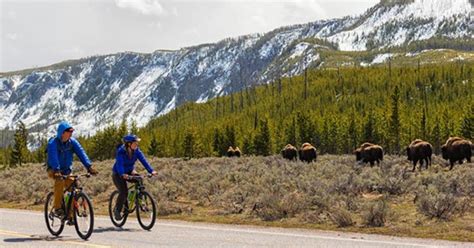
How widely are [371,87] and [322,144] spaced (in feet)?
208

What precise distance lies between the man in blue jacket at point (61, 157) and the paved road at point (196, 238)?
3.23ft

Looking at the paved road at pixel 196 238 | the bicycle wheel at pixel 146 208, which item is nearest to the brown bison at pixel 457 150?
the paved road at pixel 196 238

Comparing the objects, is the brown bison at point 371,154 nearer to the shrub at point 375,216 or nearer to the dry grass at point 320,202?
the dry grass at point 320,202

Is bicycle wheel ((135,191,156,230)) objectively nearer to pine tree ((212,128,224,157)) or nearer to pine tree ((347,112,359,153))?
pine tree ((347,112,359,153))

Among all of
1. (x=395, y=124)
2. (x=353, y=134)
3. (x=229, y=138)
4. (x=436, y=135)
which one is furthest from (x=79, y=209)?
(x=229, y=138)

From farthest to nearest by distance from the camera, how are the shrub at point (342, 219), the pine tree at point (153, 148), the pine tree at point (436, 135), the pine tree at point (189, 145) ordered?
the pine tree at point (153, 148), the pine tree at point (189, 145), the pine tree at point (436, 135), the shrub at point (342, 219)

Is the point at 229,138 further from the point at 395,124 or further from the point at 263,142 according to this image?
the point at 395,124

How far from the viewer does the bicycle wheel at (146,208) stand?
13.0 m

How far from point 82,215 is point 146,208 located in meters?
2.01

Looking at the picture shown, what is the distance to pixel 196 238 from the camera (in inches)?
470

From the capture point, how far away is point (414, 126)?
99.1 meters

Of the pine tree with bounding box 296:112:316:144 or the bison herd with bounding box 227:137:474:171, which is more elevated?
the pine tree with bounding box 296:112:316:144

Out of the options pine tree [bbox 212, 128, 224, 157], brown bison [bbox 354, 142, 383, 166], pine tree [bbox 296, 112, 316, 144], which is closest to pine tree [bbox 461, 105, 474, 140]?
pine tree [bbox 296, 112, 316, 144]

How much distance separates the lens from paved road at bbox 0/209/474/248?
432 inches
